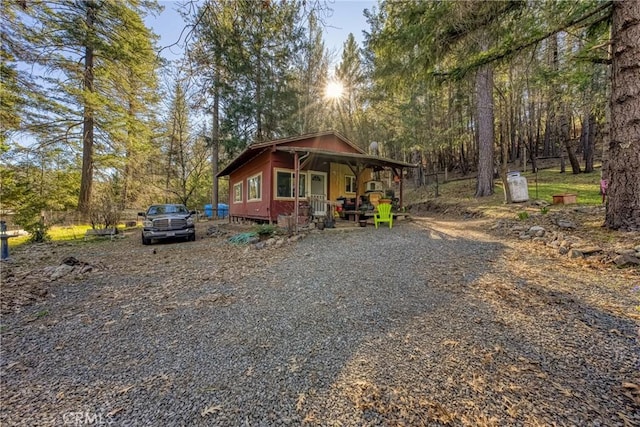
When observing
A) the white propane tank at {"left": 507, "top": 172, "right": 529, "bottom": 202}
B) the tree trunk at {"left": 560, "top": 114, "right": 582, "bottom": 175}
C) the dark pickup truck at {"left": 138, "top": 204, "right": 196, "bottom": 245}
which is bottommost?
the dark pickup truck at {"left": 138, "top": 204, "right": 196, "bottom": 245}

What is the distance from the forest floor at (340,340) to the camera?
174 centimetres

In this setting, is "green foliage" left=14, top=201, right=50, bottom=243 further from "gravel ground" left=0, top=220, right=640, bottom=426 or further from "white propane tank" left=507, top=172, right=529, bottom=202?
"white propane tank" left=507, top=172, right=529, bottom=202

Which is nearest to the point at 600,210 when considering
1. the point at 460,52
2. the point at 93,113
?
the point at 460,52

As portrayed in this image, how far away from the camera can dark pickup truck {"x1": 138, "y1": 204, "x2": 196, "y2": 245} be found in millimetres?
8766

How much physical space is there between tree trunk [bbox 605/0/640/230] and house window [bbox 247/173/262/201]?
1074 centimetres

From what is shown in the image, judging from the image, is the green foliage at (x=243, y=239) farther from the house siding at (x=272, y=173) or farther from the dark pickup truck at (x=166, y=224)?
the house siding at (x=272, y=173)

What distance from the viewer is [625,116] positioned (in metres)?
4.77

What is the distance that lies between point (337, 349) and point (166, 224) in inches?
335

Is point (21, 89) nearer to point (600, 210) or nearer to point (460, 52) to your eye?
point (460, 52)

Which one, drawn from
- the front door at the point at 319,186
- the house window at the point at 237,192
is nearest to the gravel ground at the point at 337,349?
the front door at the point at 319,186

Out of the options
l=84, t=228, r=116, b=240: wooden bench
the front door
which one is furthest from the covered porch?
l=84, t=228, r=116, b=240: wooden bench

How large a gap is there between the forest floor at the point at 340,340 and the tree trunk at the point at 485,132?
7493mm

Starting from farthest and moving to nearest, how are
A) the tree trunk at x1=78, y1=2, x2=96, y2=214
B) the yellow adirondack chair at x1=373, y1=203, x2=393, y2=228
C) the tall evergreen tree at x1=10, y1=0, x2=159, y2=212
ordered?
the tree trunk at x1=78, y1=2, x2=96, y2=214 < the tall evergreen tree at x1=10, y1=0, x2=159, y2=212 < the yellow adirondack chair at x1=373, y1=203, x2=393, y2=228

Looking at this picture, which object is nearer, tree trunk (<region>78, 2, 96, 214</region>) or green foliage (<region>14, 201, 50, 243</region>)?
green foliage (<region>14, 201, 50, 243</region>)
